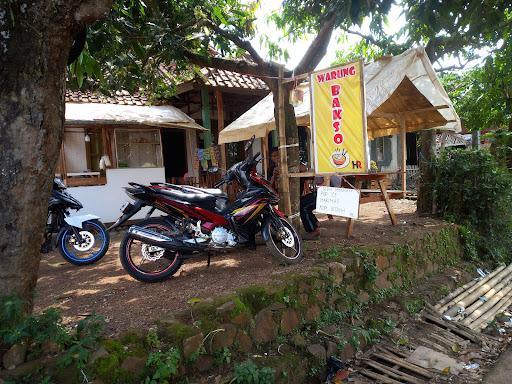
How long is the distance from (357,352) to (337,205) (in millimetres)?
1921

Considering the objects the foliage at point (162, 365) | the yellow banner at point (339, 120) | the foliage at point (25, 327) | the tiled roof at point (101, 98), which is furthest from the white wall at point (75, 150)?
the foliage at point (162, 365)

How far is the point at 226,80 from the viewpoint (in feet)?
33.3

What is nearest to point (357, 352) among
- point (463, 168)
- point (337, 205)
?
point (337, 205)

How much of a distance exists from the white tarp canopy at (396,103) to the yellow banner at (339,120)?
166 cm

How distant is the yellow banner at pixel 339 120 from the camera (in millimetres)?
4855

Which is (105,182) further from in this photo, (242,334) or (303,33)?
(242,334)

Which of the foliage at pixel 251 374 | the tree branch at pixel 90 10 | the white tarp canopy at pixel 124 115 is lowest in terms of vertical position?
the foliage at pixel 251 374

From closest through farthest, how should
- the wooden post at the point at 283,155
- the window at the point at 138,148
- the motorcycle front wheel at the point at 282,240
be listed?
the motorcycle front wheel at the point at 282,240, the wooden post at the point at 283,155, the window at the point at 138,148

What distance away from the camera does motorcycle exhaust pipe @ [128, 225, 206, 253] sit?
3918 mm

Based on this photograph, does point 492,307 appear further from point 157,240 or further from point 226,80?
point 226,80

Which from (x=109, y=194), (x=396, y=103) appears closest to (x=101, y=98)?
(x=109, y=194)

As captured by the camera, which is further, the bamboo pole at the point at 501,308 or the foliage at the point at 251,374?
the bamboo pole at the point at 501,308

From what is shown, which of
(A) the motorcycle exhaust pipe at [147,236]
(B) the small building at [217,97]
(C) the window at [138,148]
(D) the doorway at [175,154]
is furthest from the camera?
(D) the doorway at [175,154]

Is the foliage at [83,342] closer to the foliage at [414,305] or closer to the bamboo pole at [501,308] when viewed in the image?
the foliage at [414,305]
